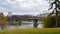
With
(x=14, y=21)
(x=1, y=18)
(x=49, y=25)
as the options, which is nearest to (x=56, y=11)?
(x=49, y=25)

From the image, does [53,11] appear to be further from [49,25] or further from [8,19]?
[8,19]

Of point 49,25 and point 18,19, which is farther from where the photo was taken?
point 18,19

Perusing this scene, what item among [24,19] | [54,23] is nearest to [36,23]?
[24,19]

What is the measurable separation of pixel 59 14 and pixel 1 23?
36.5 ft

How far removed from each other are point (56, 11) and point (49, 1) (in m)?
2.40

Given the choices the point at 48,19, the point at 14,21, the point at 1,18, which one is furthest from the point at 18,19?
the point at 48,19

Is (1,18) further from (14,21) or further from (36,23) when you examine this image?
(36,23)

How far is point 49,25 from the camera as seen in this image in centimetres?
3519

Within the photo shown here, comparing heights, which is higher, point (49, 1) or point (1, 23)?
point (49, 1)

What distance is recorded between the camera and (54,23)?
118ft

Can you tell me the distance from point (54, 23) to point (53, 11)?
224 cm

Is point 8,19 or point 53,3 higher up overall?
point 53,3

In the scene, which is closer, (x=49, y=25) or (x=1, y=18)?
(x=49, y=25)

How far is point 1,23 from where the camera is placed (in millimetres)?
36469
